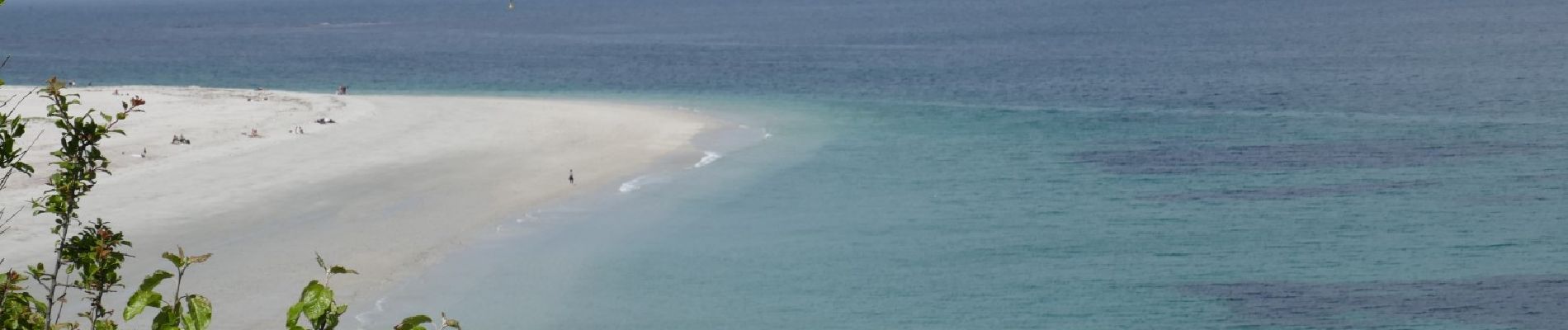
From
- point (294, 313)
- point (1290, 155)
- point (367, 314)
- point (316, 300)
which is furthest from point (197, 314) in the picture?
point (1290, 155)

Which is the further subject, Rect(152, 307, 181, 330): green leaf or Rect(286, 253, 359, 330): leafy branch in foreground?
Rect(152, 307, 181, 330): green leaf

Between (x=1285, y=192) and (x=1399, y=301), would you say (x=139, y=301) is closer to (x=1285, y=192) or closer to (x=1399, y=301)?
(x=1399, y=301)

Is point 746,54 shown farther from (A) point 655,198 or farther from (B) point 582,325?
(B) point 582,325

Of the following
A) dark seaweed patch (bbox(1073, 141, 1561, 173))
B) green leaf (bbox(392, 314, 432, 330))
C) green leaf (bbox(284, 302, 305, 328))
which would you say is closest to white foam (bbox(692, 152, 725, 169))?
dark seaweed patch (bbox(1073, 141, 1561, 173))

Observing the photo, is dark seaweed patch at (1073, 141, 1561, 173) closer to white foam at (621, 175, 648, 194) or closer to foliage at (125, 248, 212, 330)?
white foam at (621, 175, 648, 194)

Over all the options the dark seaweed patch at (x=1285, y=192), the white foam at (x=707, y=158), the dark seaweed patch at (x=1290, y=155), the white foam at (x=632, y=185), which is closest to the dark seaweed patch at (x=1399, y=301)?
the dark seaweed patch at (x=1285, y=192)

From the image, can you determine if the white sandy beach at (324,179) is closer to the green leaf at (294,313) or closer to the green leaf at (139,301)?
the green leaf at (139,301)
